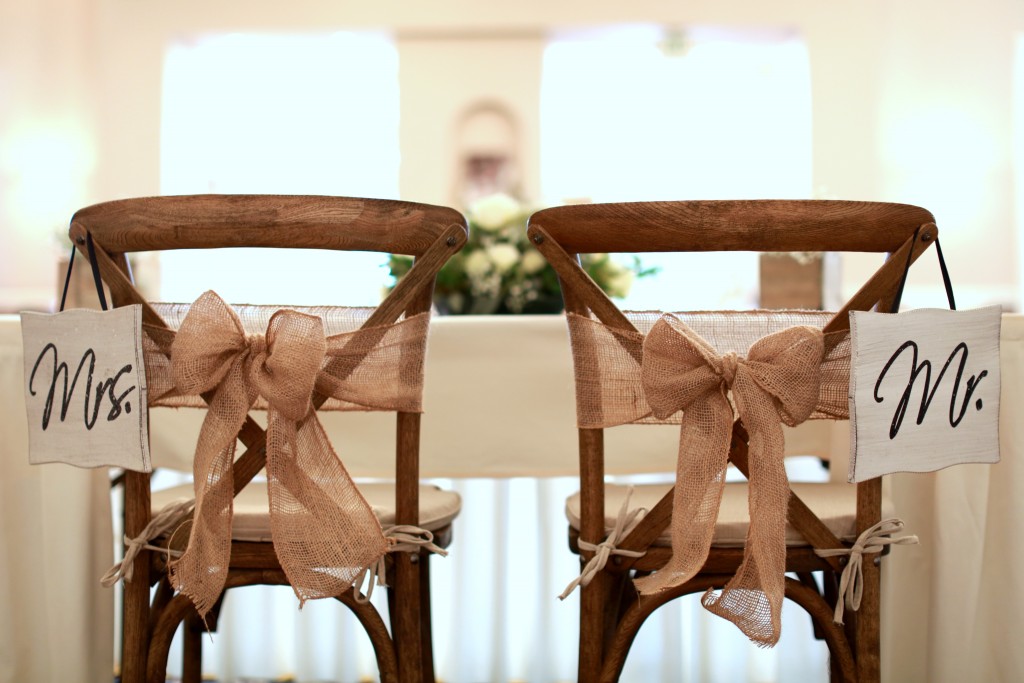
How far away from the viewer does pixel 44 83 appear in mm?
5773

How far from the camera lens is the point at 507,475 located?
131 cm

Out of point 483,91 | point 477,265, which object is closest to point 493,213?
point 477,265

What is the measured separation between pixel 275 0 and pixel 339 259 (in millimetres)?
1661

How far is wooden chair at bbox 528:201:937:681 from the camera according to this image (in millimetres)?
858

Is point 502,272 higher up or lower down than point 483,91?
lower down

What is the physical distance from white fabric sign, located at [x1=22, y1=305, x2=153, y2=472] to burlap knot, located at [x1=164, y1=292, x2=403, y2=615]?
0.07m

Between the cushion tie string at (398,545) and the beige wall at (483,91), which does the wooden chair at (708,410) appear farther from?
the beige wall at (483,91)

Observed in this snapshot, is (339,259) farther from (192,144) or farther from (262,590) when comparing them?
(262,590)

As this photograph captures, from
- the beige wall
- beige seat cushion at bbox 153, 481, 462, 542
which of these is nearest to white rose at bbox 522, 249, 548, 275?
beige seat cushion at bbox 153, 481, 462, 542

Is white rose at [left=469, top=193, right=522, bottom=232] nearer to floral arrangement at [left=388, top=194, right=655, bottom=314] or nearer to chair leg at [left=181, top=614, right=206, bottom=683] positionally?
floral arrangement at [left=388, top=194, right=655, bottom=314]

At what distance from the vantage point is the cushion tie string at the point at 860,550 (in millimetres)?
942

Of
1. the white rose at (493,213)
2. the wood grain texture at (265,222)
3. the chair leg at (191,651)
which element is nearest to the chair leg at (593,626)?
the wood grain texture at (265,222)

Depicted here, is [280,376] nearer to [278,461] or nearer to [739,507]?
[278,461]

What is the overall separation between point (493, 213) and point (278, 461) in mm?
979
